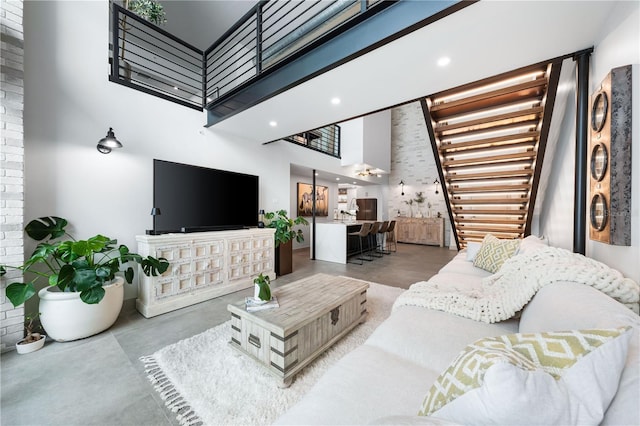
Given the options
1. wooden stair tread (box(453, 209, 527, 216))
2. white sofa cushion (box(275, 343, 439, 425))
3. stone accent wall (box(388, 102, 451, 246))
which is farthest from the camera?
stone accent wall (box(388, 102, 451, 246))

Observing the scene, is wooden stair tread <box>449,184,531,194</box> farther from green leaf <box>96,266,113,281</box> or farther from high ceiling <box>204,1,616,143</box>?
green leaf <box>96,266,113,281</box>

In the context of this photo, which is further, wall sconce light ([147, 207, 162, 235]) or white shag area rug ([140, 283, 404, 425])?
wall sconce light ([147, 207, 162, 235])

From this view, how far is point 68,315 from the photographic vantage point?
2.02m

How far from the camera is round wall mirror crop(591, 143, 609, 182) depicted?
151 centimetres

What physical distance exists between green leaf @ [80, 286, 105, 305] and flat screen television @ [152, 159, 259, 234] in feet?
3.15

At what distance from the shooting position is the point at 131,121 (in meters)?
2.91

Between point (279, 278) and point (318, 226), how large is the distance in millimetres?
1939

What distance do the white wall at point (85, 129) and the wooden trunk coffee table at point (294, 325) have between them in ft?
7.13

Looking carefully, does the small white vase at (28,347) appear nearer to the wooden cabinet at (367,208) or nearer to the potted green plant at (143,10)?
the potted green plant at (143,10)

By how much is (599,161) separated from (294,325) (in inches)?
93.6

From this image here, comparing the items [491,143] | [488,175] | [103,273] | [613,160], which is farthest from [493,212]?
[103,273]

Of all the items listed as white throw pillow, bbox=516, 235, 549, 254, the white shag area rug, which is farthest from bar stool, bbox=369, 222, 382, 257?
the white shag area rug

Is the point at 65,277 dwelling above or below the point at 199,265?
above

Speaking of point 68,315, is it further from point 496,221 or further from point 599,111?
point 496,221
